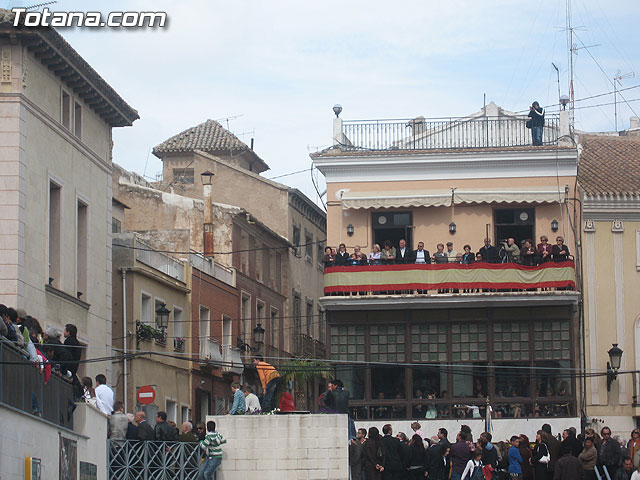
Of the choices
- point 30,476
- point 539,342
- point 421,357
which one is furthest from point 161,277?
point 30,476

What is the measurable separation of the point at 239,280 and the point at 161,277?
8.67 metres

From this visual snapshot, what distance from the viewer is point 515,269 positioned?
130 ft

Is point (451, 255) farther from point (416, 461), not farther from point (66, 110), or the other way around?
point (416, 461)

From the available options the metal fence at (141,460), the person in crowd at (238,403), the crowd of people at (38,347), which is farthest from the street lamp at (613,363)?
the crowd of people at (38,347)

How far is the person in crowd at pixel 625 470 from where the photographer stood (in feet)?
86.5

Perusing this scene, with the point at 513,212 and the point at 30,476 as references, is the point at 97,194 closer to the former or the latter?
the point at 513,212

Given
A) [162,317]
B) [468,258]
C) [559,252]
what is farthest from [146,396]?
[559,252]

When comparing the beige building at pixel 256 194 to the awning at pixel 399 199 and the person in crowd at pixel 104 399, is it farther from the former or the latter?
the person in crowd at pixel 104 399

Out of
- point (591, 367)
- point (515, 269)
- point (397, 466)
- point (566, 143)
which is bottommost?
point (397, 466)

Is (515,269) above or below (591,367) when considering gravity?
above

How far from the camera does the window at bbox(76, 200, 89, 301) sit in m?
36.4

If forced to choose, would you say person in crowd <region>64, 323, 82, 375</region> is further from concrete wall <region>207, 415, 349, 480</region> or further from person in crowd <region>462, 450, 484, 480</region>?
person in crowd <region>462, 450, 484, 480</region>

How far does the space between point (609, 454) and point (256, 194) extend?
3240 cm

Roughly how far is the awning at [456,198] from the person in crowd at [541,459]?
13459 millimetres
